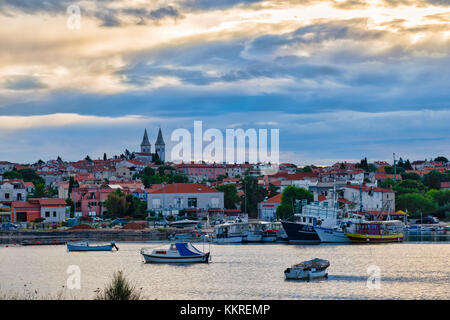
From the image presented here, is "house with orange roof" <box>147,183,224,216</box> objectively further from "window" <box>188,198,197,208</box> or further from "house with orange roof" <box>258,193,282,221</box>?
"house with orange roof" <box>258,193,282,221</box>

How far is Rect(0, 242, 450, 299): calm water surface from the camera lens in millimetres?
25734

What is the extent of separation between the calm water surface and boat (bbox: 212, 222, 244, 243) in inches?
251

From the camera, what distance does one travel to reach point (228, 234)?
185ft

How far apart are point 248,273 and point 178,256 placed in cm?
717

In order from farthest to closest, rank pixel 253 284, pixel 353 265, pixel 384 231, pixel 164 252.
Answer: pixel 384 231 < pixel 164 252 < pixel 353 265 < pixel 253 284

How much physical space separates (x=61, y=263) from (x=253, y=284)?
15690 millimetres

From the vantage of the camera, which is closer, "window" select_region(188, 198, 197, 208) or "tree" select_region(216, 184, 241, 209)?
"window" select_region(188, 198, 197, 208)

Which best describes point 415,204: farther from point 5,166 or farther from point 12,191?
point 5,166

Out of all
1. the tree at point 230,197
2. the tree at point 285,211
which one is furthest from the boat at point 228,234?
the tree at point 230,197

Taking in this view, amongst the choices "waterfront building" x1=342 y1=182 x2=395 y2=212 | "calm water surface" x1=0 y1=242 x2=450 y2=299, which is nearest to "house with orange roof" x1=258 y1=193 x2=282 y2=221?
"waterfront building" x1=342 y1=182 x2=395 y2=212
